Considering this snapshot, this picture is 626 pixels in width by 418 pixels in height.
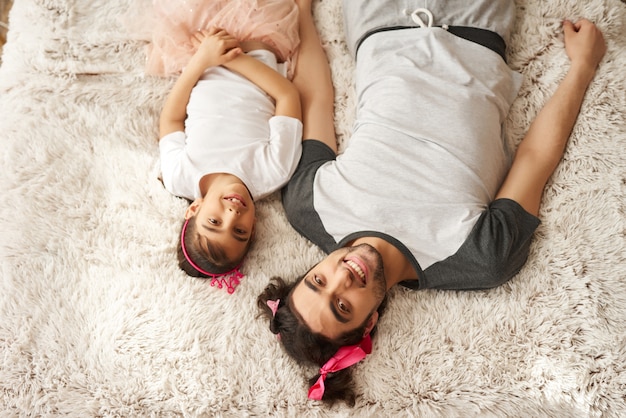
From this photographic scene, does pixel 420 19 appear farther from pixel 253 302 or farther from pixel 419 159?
pixel 253 302

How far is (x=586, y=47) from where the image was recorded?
50.2 inches

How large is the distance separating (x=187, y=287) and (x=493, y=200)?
75 centimetres

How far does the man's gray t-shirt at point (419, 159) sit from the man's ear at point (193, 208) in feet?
0.73

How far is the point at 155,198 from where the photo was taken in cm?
136

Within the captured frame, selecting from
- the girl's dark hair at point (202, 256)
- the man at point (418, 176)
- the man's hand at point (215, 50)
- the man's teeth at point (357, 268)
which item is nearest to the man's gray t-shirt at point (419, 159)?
the man at point (418, 176)

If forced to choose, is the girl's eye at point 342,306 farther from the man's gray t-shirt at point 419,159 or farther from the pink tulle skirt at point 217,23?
the pink tulle skirt at point 217,23

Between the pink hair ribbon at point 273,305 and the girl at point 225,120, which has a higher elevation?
the girl at point 225,120

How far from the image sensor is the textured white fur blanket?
1.13 metres

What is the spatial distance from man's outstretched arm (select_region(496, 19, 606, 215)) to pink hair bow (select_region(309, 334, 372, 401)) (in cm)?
49

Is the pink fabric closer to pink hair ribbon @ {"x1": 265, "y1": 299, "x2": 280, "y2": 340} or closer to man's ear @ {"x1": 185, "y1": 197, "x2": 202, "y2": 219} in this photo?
pink hair ribbon @ {"x1": 265, "y1": 299, "x2": 280, "y2": 340}

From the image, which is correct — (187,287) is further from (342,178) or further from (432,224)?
(432,224)

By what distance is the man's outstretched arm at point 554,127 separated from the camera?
121 cm

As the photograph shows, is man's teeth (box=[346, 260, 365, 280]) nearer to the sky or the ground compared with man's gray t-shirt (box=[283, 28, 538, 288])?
nearer to the ground

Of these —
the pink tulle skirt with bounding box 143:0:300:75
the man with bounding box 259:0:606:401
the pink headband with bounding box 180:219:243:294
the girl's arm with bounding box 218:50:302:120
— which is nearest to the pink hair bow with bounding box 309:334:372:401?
the man with bounding box 259:0:606:401
